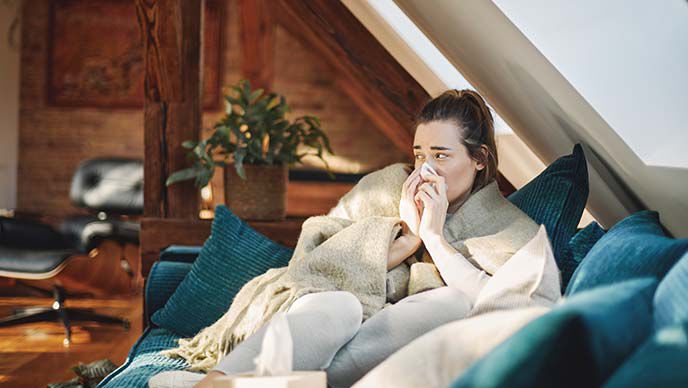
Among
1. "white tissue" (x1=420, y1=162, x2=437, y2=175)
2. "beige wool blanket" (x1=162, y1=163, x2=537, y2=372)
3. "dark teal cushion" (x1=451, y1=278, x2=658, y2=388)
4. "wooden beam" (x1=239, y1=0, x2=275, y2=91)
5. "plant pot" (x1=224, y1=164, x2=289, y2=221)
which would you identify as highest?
"wooden beam" (x1=239, y1=0, x2=275, y2=91)

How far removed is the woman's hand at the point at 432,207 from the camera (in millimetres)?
1923

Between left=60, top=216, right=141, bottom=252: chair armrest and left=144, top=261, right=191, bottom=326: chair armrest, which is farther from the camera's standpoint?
left=60, top=216, right=141, bottom=252: chair armrest

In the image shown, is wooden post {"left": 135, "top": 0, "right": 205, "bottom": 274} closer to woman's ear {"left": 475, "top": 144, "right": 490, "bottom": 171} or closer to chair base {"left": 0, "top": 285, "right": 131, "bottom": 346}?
chair base {"left": 0, "top": 285, "right": 131, "bottom": 346}

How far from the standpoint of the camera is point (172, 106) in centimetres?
321

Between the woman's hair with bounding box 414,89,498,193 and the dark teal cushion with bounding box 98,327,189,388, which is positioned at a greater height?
the woman's hair with bounding box 414,89,498,193

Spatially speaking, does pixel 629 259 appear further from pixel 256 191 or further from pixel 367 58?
pixel 367 58

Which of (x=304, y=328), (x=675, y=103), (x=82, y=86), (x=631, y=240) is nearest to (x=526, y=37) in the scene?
(x=675, y=103)

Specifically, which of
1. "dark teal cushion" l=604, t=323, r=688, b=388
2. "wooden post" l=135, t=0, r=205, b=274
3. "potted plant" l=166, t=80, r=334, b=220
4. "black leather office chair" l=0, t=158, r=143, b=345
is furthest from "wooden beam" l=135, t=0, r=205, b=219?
"dark teal cushion" l=604, t=323, r=688, b=388

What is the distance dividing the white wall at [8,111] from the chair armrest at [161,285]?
418cm

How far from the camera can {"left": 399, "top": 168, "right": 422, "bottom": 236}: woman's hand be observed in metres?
2.00

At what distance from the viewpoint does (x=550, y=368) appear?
0.79 metres

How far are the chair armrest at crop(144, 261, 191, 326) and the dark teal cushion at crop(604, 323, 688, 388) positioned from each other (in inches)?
75.0

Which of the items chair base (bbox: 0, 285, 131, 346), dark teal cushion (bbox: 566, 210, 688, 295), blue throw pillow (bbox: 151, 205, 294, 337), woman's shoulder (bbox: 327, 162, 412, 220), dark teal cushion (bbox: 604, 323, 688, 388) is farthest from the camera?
chair base (bbox: 0, 285, 131, 346)

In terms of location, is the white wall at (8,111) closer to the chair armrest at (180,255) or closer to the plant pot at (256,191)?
the plant pot at (256,191)
